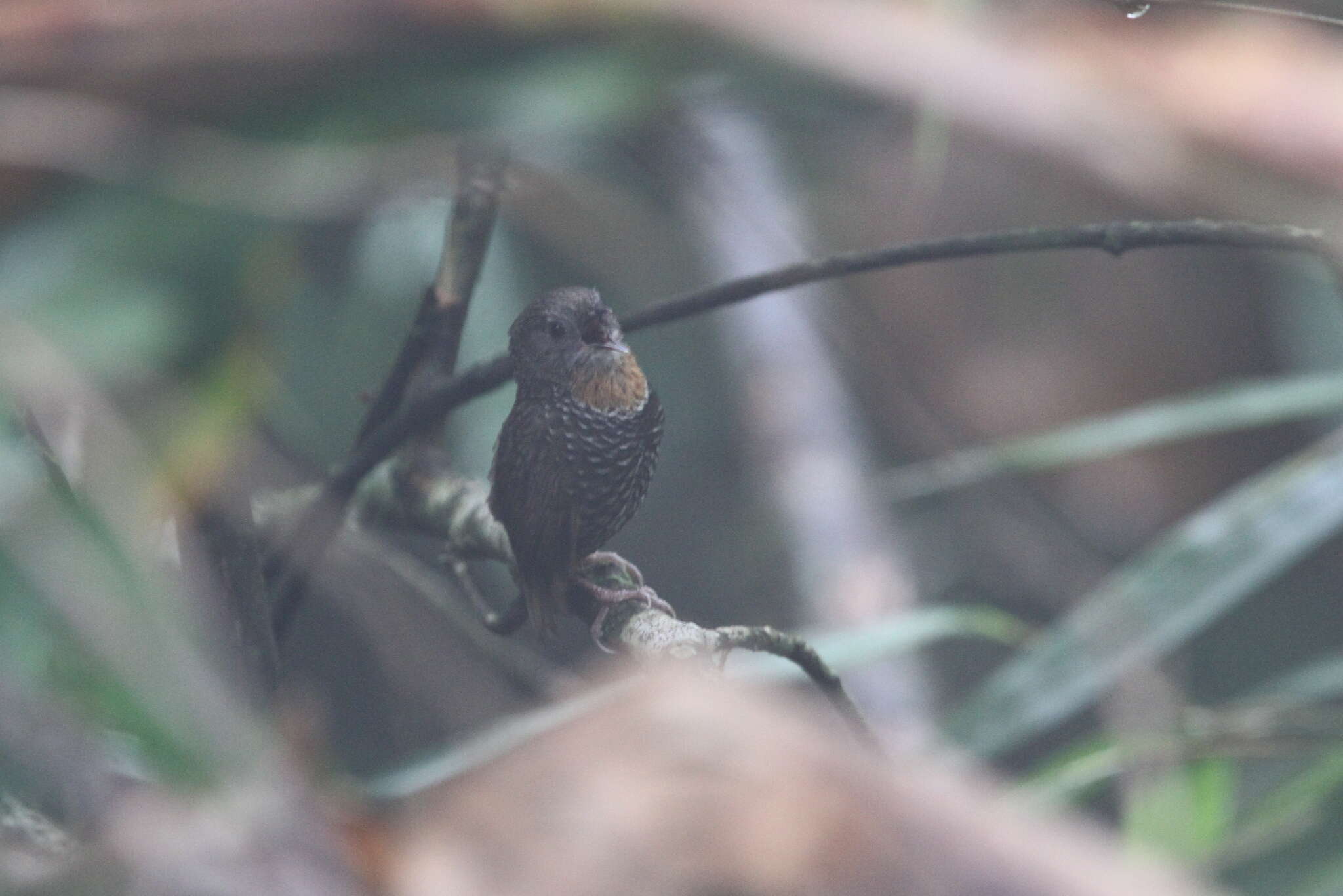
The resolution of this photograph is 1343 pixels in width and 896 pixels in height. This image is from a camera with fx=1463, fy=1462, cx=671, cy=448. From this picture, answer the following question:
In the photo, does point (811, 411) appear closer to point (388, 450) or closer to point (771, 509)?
point (771, 509)

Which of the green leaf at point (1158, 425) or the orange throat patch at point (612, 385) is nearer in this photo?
the orange throat patch at point (612, 385)

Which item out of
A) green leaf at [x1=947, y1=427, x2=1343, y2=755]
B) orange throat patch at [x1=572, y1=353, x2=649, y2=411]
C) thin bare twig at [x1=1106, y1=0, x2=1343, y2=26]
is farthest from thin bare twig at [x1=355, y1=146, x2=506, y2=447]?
green leaf at [x1=947, y1=427, x2=1343, y2=755]

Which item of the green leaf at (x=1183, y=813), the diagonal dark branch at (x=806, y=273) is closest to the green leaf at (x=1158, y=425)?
the green leaf at (x=1183, y=813)

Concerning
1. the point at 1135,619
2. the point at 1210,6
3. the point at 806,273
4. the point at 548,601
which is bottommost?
the point at 1135,619

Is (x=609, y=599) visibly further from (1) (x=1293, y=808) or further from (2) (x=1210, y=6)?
(1) (x=1293, y=808)

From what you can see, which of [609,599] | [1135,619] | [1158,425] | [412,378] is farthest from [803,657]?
[1158,425]

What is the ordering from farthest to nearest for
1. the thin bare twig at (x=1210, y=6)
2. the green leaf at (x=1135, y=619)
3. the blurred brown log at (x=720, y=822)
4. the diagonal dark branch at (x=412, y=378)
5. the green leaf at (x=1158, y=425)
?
the green leaf at (x=1158, y=425)
the green leaf at (x=1135, y=619)
the diagonal dark branch at (x=412, y=378)
the thin bare twig at (x=1210, y=6)
the blurred brown log at (x=720, y=822)

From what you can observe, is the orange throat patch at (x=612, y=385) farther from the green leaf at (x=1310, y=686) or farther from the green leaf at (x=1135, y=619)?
the green leaf at (x=1310, y=686)

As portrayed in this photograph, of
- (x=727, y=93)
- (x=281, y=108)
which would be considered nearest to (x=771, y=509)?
(x=727, y=93)
